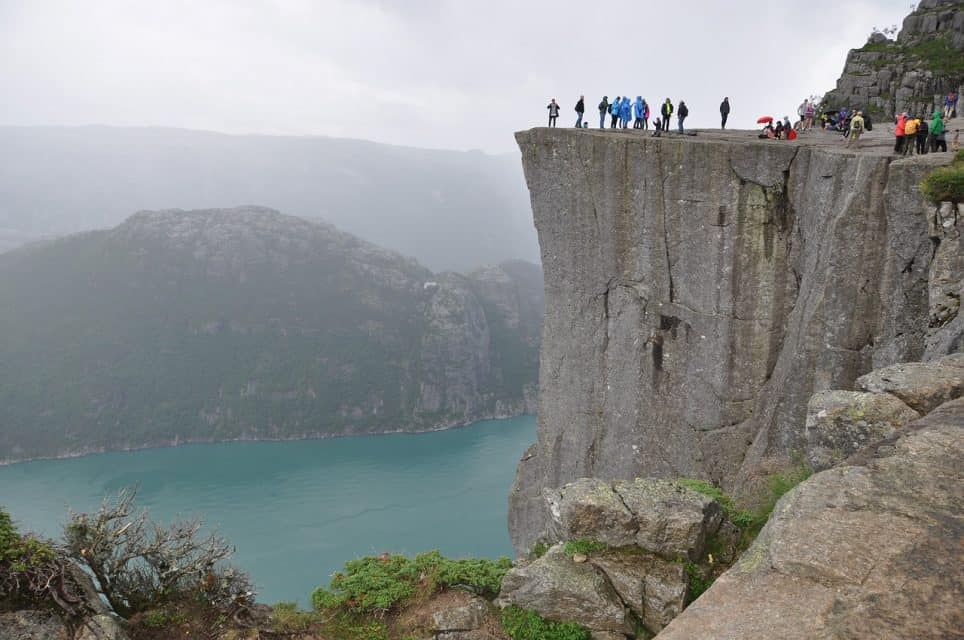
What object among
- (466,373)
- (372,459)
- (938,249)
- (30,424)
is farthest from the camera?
(466,373)

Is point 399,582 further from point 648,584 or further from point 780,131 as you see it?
point 780,131

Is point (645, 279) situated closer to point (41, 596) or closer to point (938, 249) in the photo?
point (938, 249)

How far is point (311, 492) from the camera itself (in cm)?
9556

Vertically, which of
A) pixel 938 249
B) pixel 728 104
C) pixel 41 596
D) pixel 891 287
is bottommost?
pixel 41 596

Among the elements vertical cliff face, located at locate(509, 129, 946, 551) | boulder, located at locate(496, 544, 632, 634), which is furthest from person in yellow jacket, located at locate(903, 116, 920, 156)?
boulder, located at locate(496, 544, 632, 634)

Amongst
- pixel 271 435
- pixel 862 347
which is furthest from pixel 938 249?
pixel 271 435

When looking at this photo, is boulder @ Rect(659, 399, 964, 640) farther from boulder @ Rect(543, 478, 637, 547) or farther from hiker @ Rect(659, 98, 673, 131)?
hiker @ Rect(659, 98, 673, 131)

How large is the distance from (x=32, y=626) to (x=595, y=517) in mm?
8391

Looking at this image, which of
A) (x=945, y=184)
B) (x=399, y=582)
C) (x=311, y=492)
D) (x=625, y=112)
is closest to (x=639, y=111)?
(x=625, y=112)

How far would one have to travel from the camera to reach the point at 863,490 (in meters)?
6.27

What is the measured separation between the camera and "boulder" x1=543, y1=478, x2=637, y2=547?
31.0 ft

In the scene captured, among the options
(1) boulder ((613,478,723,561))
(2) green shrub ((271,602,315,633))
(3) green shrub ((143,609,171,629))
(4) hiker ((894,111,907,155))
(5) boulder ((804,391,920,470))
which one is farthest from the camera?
(4) hiker ((894,111,907,155))

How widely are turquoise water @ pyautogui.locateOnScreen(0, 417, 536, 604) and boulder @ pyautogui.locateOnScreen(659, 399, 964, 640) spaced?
6296 cm

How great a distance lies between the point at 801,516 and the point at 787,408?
37.3ft
